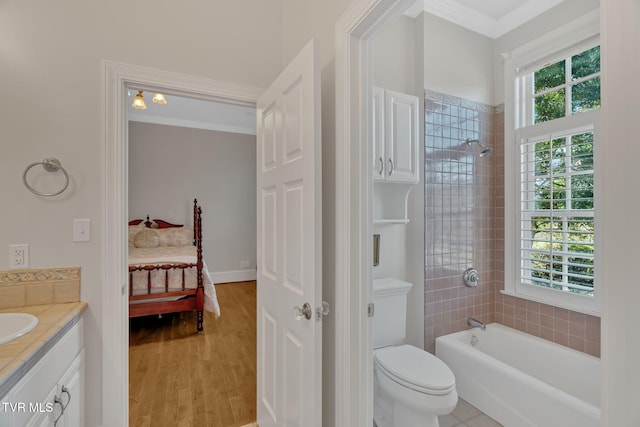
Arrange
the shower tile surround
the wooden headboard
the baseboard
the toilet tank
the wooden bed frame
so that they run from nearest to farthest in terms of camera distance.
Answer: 1. the toilet tank
2. the shower tile surround
3. the wooden bed frame
4. the wooden headboard
5. the baseboard

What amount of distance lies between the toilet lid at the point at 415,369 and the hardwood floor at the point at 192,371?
96cm

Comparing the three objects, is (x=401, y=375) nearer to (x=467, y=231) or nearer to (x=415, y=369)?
(x=415, y=369)

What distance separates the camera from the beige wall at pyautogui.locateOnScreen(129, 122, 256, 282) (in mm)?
4914

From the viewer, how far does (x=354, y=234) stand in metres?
1.25

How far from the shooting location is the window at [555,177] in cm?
207

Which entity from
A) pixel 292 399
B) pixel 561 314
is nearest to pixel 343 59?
pixel 292 399

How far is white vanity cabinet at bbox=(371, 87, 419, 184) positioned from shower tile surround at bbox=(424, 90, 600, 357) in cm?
27

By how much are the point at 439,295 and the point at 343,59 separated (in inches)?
73.8

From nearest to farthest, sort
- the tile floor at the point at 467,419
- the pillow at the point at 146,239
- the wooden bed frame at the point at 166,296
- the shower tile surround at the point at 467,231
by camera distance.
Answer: the tile floor at the point at 467,419 < the shower tile surround at the point at 467,231 < the wooden bed frame at the point at 166,296 < the pillow at the point at 146,239

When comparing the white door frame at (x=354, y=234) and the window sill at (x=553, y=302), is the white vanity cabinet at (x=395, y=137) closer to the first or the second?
the white door frame at (x=354, y=234)

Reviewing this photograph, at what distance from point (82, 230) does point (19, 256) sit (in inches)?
11.3

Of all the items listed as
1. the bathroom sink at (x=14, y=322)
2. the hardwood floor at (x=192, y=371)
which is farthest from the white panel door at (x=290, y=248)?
the bathroom sink at (x=14, y=322)

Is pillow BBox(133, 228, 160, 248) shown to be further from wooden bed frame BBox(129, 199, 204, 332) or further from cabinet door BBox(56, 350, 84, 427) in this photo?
cabinet door BBox(56, 350, 84, 427)

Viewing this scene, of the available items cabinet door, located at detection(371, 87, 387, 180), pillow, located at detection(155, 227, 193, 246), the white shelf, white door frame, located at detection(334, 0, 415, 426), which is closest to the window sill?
the white shelf
